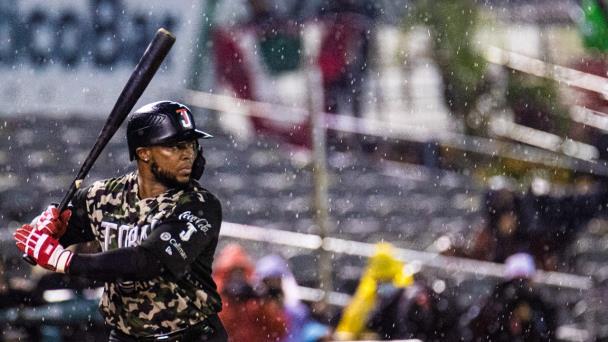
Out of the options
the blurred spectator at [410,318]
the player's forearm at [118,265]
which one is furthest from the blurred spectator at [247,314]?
the player's forearm at [118,265]

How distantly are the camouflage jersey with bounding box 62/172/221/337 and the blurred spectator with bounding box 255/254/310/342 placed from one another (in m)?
2.51

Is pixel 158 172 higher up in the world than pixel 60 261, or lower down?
Answer: higher up

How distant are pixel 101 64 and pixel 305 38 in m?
1.40

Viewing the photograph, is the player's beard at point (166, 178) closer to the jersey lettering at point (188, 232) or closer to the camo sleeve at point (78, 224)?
the jersey lettering at point (188, 232)

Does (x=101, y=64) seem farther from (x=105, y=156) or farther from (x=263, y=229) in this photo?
(x=263, y=229)

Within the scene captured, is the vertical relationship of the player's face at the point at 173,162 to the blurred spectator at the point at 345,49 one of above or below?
above

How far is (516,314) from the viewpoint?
7367 mm

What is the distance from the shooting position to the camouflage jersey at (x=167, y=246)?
3912 mm

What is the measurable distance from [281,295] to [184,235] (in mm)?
2907

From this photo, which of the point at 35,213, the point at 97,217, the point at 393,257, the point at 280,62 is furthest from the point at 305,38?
the point at 97,217

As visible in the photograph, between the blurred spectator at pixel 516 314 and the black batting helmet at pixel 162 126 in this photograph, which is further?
the blurred spectator at pixel 516 314

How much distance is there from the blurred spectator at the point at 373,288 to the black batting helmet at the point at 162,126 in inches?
132

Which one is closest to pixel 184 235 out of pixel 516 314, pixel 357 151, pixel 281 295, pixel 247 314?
pixel 247 314

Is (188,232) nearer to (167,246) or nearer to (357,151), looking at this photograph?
(167,246)
